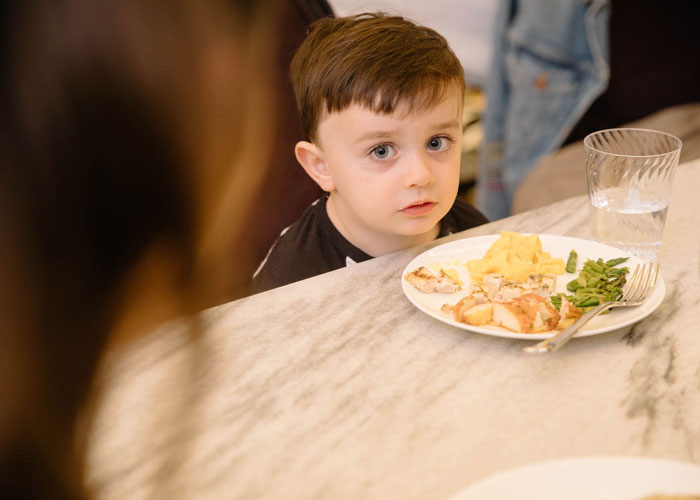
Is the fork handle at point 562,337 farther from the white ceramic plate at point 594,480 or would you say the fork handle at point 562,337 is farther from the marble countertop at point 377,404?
the white ceramic plate at point 594,480

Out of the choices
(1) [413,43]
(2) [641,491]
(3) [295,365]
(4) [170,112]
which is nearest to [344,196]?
(1) [413,43]

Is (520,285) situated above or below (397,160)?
below

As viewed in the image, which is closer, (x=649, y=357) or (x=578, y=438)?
(x=578, y=438)

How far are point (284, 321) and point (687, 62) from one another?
2.53 meters

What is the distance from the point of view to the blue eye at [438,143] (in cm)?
118

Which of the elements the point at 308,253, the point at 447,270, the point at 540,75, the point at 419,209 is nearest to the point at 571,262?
the point at 447,270

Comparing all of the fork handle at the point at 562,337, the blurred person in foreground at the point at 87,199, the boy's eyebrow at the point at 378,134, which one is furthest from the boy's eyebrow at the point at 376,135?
the blurred person in foreground at the point at 87,199

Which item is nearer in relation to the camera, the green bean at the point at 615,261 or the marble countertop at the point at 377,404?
the marble countertop at the point at 377,404

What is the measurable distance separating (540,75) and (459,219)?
1376mm

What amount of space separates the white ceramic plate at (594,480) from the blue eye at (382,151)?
0.69 metres

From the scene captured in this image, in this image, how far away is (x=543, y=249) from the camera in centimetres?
105

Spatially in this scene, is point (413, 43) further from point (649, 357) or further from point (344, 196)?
point (649, 357)

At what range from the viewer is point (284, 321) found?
35.3 inches

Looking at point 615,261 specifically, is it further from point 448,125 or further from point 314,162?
point 314,162
